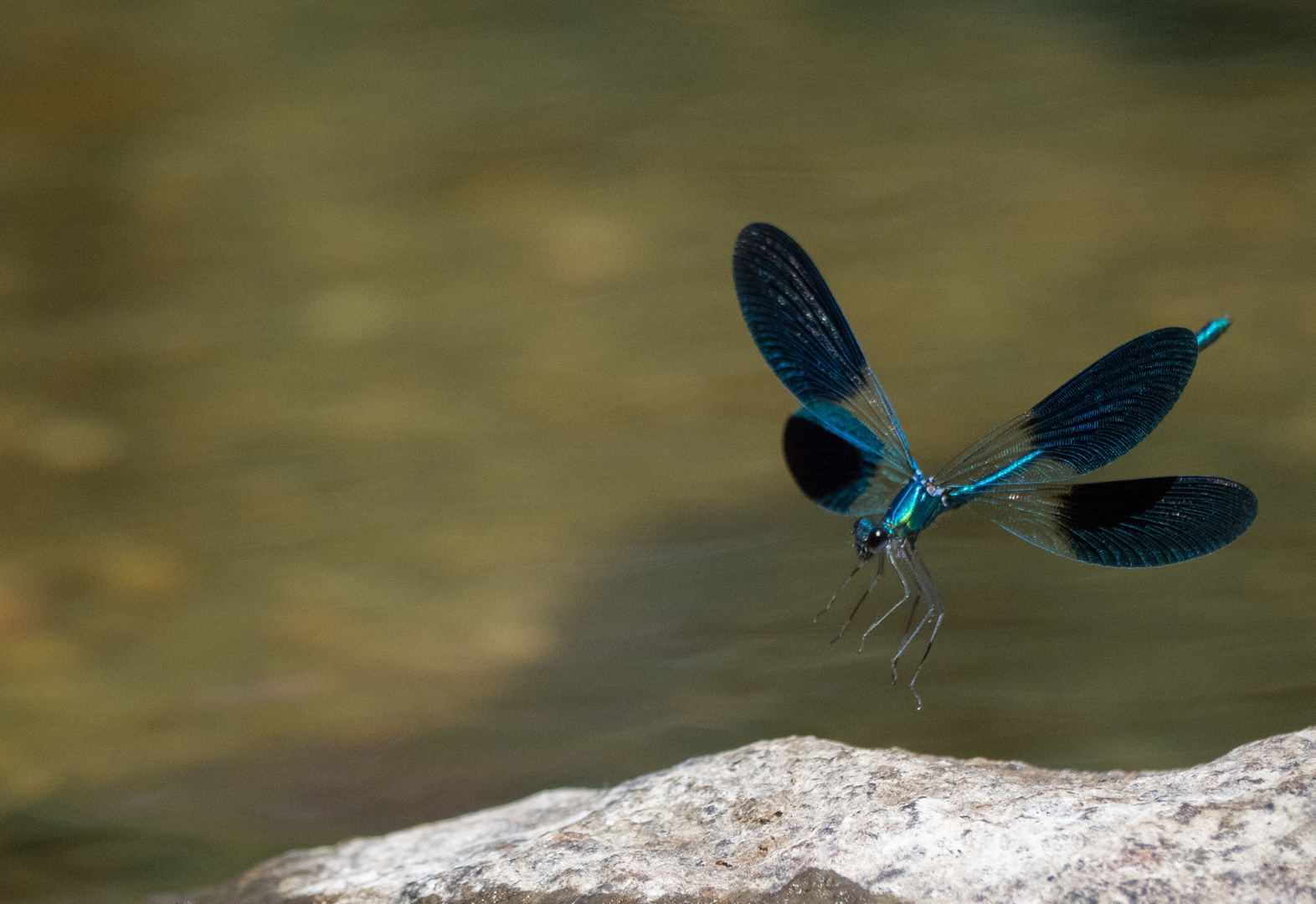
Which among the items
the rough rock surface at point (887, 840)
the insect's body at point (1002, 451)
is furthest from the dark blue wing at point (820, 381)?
the rough rock surface at point (887, 840)

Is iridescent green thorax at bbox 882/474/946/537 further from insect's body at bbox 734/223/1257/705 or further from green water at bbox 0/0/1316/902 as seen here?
green water at bbox 0/0/1316/902

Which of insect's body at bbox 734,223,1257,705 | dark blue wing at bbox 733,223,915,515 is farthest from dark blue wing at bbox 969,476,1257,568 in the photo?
Result: dark blue wing at bbox 733,223,915,515

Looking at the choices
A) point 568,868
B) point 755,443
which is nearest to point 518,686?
point 755,443

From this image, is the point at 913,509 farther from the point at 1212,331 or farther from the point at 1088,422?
the point at 1212,331

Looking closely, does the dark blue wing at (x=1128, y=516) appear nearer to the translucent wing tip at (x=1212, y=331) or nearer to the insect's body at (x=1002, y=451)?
the insect's body at (x=1002, y=451)

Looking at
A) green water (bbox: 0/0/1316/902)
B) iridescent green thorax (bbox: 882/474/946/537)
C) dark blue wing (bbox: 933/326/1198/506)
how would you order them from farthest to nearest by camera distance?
green water (bbox: 0/0/1316/902) < iridescent green thorax (bbox: 882/474/946/537) < dark blue wing (bbox: 933/326/1198/506)

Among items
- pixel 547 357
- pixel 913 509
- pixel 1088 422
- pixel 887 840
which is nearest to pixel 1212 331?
pixel 1088 422

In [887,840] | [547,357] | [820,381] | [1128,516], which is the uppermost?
[547,357]
